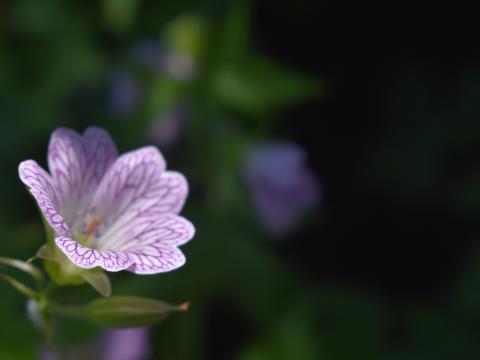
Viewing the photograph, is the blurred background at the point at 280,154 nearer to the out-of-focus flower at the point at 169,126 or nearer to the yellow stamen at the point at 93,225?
the out-of-focus flower at the point at 169,126

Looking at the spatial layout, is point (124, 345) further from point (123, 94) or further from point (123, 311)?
point (123, 94)

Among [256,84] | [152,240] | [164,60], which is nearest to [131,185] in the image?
[152,240]

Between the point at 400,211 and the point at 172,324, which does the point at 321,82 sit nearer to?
the point at 400,211

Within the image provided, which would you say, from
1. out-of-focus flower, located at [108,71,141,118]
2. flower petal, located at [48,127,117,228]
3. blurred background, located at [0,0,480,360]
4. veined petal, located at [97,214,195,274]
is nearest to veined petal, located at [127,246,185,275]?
veined petal, located at [97,214,195,274]

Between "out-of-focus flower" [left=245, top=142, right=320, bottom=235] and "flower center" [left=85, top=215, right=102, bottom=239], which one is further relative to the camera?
"out-of-focus flower" [left=245, top=142, right=320, bottom=235]

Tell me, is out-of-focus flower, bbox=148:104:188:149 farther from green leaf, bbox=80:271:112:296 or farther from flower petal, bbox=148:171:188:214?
green leaf, bbox=80:271:112:296

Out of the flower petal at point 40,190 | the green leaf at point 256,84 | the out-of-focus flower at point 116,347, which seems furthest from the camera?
the green leaf at point 256,84

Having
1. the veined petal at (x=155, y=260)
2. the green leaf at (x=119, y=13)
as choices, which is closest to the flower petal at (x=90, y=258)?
the veined petal at (x=155, y=260)
